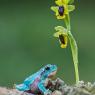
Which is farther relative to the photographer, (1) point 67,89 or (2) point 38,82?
(2) point 38,82

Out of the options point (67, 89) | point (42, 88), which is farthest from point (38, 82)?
point (67, 89)

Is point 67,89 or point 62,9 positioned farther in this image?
point 62,9

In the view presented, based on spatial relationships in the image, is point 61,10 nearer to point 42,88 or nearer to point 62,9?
point 62,9

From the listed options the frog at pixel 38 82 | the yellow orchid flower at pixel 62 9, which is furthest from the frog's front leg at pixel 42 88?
the yellow orchid flower at pixel 62 9

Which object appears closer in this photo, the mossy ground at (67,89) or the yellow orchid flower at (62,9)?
the mossy ground at (67,89)

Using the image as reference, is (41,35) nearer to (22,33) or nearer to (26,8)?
(22,33)

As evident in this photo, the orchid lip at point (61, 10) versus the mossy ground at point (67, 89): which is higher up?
the orchid lip at point (61, 10)

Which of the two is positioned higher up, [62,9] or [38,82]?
[62,9]

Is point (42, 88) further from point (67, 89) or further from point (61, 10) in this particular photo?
point (61, 10)

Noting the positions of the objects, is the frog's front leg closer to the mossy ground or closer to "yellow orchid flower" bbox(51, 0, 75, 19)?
the mossy ground

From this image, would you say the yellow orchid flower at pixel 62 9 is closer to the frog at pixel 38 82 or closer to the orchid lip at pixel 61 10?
the orchid lip at pixel 61 10

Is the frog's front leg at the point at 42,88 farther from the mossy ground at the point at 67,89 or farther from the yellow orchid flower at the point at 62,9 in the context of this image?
the yellow orchid flower at the point at 62,9

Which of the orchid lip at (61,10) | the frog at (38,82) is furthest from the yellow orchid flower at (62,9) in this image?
the frog at (38,82)
